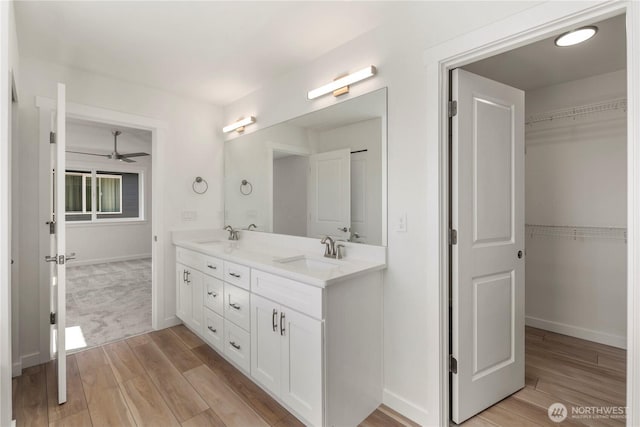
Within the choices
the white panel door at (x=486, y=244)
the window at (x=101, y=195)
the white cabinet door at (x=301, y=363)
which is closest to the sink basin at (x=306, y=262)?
the white cabinet door at (x=301, y=363)

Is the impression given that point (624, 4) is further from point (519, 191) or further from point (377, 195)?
point (377, 195)

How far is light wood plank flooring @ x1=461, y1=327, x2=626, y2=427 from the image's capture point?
1829 millimetres

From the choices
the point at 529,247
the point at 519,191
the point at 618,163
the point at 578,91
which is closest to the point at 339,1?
the point at 519,191

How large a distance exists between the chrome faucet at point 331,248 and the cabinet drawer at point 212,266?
865 mm

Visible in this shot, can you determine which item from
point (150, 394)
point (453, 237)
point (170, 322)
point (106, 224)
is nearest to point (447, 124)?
point (453, 237)

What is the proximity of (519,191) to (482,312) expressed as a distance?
833 millimetres

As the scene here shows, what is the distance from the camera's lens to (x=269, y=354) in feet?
6.47

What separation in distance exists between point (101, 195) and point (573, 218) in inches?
320

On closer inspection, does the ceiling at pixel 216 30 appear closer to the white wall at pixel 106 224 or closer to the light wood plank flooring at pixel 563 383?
the light wood plank flooring at pixel 563 383

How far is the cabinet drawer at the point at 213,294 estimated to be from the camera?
248 centimetres

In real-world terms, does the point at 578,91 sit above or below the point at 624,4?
above

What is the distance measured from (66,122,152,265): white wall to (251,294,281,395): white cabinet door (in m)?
4.83

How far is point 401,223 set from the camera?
189cm

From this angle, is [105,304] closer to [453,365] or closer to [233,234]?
[233,234]
